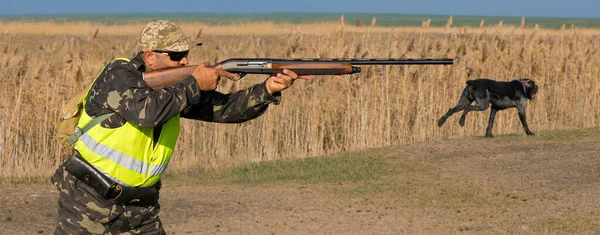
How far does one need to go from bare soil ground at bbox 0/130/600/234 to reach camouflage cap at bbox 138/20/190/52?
414 cm

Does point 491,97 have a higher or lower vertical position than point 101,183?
lower

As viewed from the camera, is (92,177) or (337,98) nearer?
(92,177)

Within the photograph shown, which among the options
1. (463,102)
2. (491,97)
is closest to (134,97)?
(463,102)

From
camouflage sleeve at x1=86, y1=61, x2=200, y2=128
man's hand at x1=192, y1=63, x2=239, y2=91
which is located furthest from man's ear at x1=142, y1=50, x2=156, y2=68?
man's hand at x1=192, y1=63, x2=239, y2=91

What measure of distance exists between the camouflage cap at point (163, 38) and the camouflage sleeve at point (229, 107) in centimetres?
58

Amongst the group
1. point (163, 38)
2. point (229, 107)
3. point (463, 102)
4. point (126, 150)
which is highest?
point (163, 38)

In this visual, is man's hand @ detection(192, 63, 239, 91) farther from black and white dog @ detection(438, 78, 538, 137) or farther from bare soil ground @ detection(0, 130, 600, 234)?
black and white dog @ detection(438, 78, 538, 137)

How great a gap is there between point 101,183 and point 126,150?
0.21m

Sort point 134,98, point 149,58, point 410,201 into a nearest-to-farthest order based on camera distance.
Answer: point 134,98 → point 149,58 → point 410,201

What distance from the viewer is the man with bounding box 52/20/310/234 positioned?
187 inches

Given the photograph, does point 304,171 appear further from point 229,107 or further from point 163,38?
point 163,38

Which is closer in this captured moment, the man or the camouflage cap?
the man

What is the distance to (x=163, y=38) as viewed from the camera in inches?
195

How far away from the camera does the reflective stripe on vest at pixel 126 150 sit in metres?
4.90
